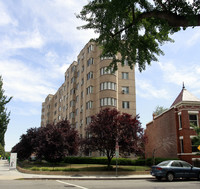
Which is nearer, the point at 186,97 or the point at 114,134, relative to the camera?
the point at 114,134

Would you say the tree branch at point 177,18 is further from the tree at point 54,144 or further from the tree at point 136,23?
the tree at point 54,144

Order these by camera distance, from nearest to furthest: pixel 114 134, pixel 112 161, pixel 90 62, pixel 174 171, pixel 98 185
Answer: pixel 98 185, pixel 174 171, pixel 114 134, pixel 112 161, pixel 90 62

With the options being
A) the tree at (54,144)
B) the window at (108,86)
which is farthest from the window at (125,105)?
the tree at (54,144)

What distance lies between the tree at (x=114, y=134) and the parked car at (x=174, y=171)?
5.12 metres

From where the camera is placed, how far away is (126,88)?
3966cm

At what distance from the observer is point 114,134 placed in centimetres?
2248

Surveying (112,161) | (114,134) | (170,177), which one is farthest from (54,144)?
(170,177)

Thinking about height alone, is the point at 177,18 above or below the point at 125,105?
below

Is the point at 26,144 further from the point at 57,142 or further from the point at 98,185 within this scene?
the point at 98,185

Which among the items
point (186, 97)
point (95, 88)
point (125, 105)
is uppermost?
point (95, 88)

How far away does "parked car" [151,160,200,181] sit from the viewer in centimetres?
1675

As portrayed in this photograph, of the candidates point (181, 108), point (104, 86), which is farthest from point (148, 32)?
point (104, 86)

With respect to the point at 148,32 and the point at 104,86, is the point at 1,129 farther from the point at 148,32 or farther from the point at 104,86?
the point at 148,32

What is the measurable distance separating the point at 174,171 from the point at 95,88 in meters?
25.5
